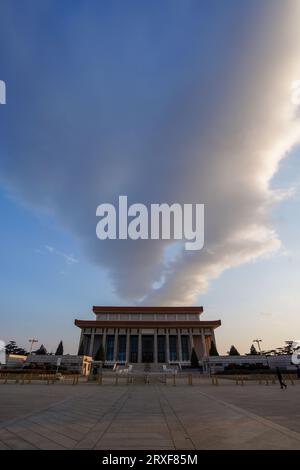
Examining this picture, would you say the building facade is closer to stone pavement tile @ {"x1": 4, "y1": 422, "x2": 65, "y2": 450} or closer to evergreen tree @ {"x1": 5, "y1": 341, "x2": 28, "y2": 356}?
evergreen tree @ {"x1": 5, "y1": 341, "x2": 28, "y2": 356}

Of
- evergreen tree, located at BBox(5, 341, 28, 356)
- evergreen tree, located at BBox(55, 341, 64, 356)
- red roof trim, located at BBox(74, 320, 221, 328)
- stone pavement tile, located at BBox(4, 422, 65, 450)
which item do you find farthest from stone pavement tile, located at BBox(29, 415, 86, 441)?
evergreen tree, located at BBox(5, 341, 28, 356)

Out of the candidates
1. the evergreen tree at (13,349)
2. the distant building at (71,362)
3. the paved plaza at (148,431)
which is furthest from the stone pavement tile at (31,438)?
the evergreen tree at (13,349)

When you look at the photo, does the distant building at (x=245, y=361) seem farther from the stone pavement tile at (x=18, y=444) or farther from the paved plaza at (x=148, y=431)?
the stone pavement tile at (x=18, y=444)

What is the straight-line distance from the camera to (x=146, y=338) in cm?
7288

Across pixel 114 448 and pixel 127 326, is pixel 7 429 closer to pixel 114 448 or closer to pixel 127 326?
pixel 114 448

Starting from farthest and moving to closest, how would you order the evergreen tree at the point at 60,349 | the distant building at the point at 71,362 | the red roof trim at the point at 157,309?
the red roof trim at the point at 157,309
the evergreen tree at the point at 60,349
the distant building at the point at 71,362

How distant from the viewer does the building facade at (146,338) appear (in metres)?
69.9

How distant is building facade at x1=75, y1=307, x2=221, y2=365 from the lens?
69938 millimetres

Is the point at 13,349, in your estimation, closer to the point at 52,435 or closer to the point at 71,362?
the point at 71,362

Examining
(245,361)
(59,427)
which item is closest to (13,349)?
(245,361)
